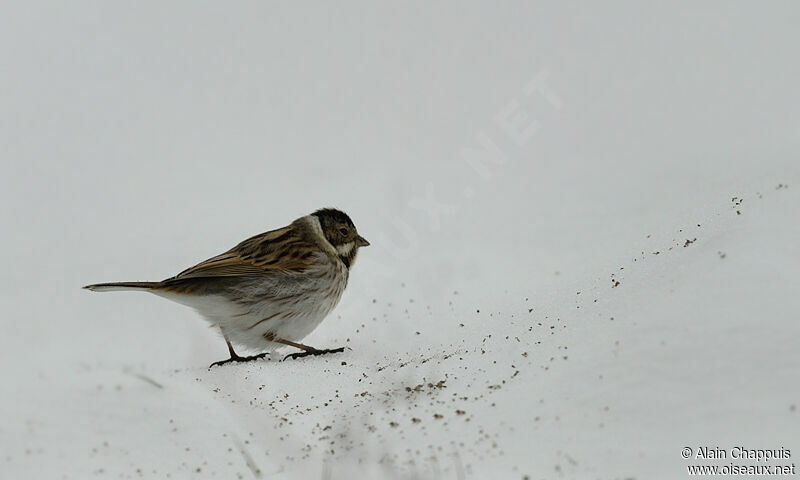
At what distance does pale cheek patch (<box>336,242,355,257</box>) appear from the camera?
8070 mm

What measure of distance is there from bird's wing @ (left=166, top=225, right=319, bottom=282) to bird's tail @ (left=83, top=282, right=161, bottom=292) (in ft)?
0.68

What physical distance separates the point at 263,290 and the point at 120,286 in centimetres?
118

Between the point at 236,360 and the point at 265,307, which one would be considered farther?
the point at 236,360

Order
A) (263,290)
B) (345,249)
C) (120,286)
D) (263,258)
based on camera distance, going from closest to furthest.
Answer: (120,286) < (263,290) < (263,258) < (345,249)

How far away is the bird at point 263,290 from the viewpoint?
23.8ft

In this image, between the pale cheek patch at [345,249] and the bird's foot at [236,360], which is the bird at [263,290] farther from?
the pale cheek patch at [345,249]

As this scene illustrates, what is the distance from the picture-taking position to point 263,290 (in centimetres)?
734

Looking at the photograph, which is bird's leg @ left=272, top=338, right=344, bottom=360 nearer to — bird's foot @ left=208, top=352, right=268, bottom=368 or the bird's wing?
bird's foot @ left=208, top=352, right=268, bottom=368

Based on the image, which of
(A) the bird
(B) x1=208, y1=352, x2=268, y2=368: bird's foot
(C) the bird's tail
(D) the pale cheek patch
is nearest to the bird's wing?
(A) the bird

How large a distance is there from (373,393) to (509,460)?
1.82 meters

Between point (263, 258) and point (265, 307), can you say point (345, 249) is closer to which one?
point (263, 258)

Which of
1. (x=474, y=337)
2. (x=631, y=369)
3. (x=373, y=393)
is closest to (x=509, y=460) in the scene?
(x=631, y=369)

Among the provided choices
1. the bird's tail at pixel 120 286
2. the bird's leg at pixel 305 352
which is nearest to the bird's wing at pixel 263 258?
the bird's tail at pixel 120 286

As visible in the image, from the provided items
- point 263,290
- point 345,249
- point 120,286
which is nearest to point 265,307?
point 263,290
